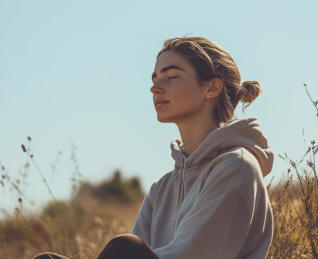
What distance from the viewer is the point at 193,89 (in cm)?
340

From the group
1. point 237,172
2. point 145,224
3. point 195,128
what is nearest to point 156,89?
point 195,128

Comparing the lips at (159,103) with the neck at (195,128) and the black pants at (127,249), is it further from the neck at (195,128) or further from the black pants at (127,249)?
the black pants at (127,249)

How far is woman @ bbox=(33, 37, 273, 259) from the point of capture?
2.76m

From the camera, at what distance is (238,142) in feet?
10.3

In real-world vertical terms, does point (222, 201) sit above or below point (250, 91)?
below

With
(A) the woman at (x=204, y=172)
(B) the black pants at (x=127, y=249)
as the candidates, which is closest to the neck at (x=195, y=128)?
(A) the woman at (x=204, y=172)

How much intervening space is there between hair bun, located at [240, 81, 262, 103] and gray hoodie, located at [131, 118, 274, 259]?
1.05 feet

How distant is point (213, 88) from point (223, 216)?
1.00m

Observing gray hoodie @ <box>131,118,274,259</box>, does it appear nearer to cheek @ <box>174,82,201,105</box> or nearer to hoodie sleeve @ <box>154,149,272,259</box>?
hoodie sleeve @ <box>154,149,272,259</box>

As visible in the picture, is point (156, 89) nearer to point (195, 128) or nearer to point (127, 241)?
point (195, 128)

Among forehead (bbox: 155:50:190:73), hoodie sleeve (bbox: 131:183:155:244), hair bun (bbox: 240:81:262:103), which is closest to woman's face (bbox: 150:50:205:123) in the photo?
forehead (bbox: 155:50:190:73)

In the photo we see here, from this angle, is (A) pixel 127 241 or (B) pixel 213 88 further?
(B) pixel 213 88

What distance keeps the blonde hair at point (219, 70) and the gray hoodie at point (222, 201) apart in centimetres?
28

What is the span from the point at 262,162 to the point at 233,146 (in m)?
0.20
